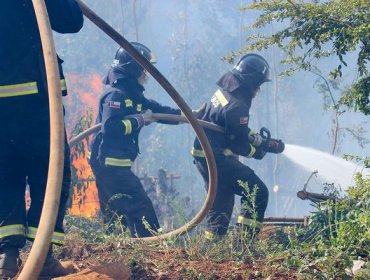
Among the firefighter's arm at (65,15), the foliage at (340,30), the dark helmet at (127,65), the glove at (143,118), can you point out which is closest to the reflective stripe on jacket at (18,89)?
the firefighter's arm at (65,15)

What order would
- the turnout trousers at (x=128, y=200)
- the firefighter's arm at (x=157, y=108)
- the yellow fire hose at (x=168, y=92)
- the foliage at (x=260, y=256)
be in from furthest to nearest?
the firefighter's arm at (x=157, y=108)
the turnout trousers at (x=128, y=200)
the yellow fire hose at (x=168, y=92)
the foliage at (x=260, y=256)

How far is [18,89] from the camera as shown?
11.9 feet

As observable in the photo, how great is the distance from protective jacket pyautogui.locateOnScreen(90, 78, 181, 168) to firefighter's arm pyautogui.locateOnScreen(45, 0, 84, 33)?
2713 millimetres

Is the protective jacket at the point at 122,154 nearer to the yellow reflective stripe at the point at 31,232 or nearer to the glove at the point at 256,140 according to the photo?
the glove at the point at 256,140

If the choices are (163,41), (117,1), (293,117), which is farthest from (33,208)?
(163,41)

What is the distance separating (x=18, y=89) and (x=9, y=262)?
3.31 feet

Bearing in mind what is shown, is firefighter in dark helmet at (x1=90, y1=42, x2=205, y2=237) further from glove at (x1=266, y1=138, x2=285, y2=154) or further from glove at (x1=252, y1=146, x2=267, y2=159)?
glove at (x1=266, y1=138, x2=285, y2=154)

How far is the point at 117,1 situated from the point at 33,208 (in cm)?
3440

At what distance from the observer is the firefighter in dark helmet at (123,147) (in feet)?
21.3

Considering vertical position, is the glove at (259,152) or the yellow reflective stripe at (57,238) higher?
the glove at (259,152)

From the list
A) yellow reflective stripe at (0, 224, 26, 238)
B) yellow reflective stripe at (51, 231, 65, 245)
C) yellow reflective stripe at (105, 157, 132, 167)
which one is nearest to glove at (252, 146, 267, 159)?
yellow reflective stripe at (105, 157, 132, 167)

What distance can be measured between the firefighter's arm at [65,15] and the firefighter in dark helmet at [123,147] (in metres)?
2.71

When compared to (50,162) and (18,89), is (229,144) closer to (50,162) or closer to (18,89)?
(18,89)

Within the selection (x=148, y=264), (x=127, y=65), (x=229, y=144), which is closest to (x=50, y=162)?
(x=148, y=264)
